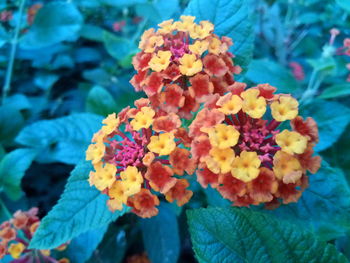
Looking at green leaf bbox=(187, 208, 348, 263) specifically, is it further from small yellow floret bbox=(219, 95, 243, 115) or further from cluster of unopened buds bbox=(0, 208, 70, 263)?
cluster of unopened buds bbox=(0, 208, 70, 263)

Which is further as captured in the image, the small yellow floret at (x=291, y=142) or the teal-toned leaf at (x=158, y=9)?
the teal-toned leaf at (x=158, y=9)

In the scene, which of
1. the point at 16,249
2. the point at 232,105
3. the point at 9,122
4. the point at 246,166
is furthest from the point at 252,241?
the point at 9,122

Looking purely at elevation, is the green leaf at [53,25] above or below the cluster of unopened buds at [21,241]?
above

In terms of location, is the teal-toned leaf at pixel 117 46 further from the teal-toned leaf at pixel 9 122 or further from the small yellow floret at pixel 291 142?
the small yellow floret at pixel 291 142

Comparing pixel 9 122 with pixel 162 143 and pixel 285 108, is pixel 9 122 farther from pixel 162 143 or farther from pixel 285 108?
pixel 285 108

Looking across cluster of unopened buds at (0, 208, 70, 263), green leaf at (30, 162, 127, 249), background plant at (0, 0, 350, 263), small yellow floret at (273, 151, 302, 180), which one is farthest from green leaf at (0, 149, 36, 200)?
small yellow floret at (273, 151, 302, 180)

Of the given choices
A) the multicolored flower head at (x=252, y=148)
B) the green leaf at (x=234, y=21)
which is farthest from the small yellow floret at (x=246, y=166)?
the green leaf at (x=234, y=21)

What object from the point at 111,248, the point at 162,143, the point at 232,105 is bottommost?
the point at 111,248

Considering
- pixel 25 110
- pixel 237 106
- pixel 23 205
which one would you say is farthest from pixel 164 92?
pixel 25 110
